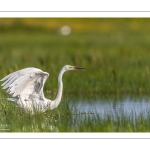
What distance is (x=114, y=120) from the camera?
1202 centimetres

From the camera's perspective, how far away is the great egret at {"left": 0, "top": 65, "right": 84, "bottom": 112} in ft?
40.4

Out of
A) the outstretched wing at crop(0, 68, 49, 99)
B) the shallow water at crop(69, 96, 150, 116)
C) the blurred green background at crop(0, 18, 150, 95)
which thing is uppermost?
the blurred green background at crop(0, 18, 150, 95)

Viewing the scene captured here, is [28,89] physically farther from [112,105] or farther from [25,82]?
[112,105]

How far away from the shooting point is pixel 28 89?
41.8 ft

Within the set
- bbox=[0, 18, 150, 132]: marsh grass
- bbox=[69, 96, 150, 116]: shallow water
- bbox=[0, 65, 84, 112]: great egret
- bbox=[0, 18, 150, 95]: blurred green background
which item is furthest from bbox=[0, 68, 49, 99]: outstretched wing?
bbox=[0, 18, 150, 95]: blurred green background

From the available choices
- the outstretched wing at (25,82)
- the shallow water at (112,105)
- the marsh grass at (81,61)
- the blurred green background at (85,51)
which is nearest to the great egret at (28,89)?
the outstretched wing at (25,82)

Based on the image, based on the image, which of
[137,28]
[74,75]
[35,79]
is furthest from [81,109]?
[137,28]

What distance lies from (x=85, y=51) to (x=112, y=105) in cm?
691

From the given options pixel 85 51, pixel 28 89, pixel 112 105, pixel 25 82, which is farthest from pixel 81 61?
pixel 25 82

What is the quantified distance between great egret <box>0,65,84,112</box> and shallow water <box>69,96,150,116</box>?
23.2 inches

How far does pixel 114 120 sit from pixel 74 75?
479 cm

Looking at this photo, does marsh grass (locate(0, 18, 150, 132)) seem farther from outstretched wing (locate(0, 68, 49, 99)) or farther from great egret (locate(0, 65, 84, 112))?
outstretched wing (locate(0, 68, 49, 99))
